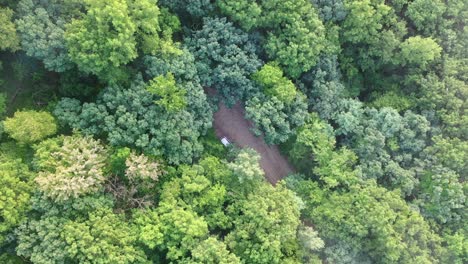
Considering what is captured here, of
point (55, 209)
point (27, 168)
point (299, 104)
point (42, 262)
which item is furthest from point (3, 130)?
point (299, 104)

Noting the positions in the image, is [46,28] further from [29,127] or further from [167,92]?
[167,92]

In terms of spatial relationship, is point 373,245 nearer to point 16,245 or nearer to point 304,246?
point 304,246

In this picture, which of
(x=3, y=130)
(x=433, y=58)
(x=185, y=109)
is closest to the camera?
(x=3, y=130)

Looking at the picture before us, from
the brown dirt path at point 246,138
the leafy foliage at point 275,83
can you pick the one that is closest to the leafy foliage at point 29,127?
the brown dirt path at point 246,138

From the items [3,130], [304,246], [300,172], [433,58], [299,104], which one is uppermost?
[433,58]

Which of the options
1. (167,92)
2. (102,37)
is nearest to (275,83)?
(167,92)

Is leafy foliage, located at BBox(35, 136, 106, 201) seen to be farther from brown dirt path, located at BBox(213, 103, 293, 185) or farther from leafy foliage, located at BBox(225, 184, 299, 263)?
brown dirt path, located at BBox(213, 103, 293, 185)

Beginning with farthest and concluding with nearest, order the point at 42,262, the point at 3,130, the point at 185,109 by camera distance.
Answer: the point at 185,109, the point at 3,130, the point at 42,262
